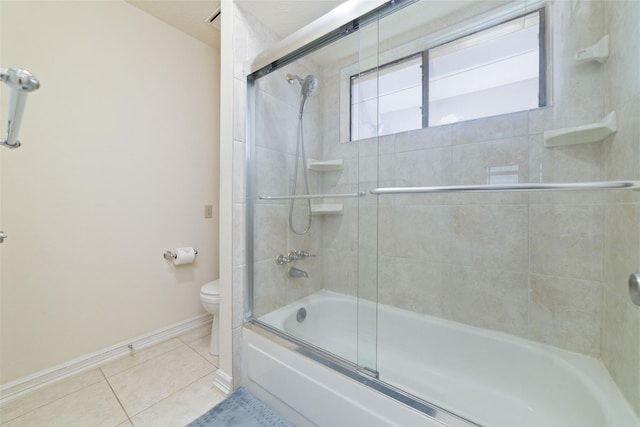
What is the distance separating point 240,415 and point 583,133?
1.99 m

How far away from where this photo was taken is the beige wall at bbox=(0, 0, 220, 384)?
1.31 m

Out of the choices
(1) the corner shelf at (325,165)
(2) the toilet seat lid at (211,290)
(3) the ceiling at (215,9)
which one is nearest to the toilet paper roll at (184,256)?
(2) the toilet seat lid at (211,290)

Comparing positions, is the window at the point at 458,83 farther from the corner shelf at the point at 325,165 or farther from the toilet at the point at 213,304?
the toilet at the point at 213,304

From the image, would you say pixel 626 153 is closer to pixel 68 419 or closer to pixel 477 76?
pixel 477 76

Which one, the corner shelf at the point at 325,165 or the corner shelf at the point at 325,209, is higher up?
the corner shelf at the point at 325,165

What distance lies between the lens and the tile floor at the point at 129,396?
1.15 meters

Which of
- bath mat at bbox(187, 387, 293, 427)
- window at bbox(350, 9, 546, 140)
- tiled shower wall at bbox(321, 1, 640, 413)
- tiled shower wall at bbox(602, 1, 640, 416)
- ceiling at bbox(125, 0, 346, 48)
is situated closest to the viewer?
tiled shower wall at bbox(602, 1, 640, 416)

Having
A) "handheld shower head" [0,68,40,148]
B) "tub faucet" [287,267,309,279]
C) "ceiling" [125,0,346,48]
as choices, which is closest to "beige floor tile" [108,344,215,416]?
"tub faucet" [287,267,309,279]

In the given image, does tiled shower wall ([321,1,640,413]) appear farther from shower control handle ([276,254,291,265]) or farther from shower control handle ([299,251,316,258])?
shower control handle ([276,254,291,265])

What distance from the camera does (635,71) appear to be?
815mm

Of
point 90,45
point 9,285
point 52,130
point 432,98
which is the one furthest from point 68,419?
point 432,98

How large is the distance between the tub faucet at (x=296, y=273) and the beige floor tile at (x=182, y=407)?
74cm

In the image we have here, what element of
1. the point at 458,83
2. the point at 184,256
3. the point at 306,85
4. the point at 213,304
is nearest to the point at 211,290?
the point at 213,304

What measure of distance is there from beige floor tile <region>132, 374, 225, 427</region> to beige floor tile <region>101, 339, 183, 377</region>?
48 centimetres
